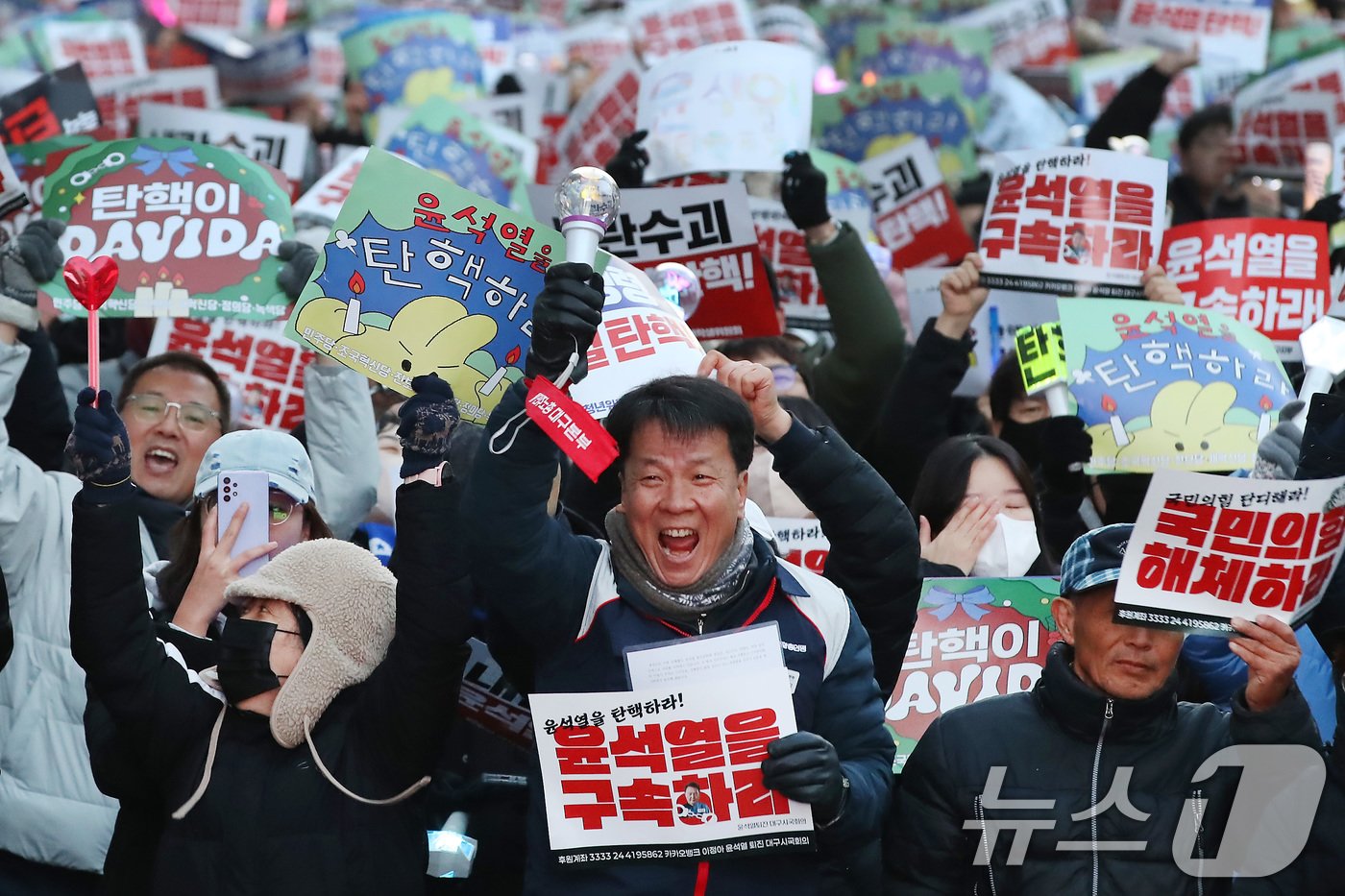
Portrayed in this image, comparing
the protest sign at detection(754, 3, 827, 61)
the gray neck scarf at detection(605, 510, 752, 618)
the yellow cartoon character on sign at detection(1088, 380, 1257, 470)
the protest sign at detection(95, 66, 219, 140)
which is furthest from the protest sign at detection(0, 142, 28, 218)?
the protest sign at detection(754, 3, 827, 61)

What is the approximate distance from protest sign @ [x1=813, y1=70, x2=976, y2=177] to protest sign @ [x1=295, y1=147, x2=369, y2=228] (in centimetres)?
304

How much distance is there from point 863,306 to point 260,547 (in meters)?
2.52

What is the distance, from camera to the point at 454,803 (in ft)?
14.3

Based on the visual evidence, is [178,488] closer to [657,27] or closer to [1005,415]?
[1005,415]

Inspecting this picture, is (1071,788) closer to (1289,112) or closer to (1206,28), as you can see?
(1289,112)

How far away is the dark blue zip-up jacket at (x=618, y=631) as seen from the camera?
330 cm

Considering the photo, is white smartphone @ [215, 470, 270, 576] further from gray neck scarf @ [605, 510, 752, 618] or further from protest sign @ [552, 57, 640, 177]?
protest sign @ [552, 57, 640, 177]

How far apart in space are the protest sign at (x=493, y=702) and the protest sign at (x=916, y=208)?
3.57m

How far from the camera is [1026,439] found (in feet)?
18.5

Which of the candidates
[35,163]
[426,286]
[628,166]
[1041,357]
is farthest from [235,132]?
[426,286]

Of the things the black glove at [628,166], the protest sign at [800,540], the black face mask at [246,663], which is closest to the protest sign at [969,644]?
the protest sign at [800,540]

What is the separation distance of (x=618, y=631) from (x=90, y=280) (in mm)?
1449

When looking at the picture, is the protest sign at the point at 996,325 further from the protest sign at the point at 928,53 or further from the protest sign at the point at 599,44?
the protest sign at the point at 599,44

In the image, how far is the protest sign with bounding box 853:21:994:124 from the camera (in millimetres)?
10680
